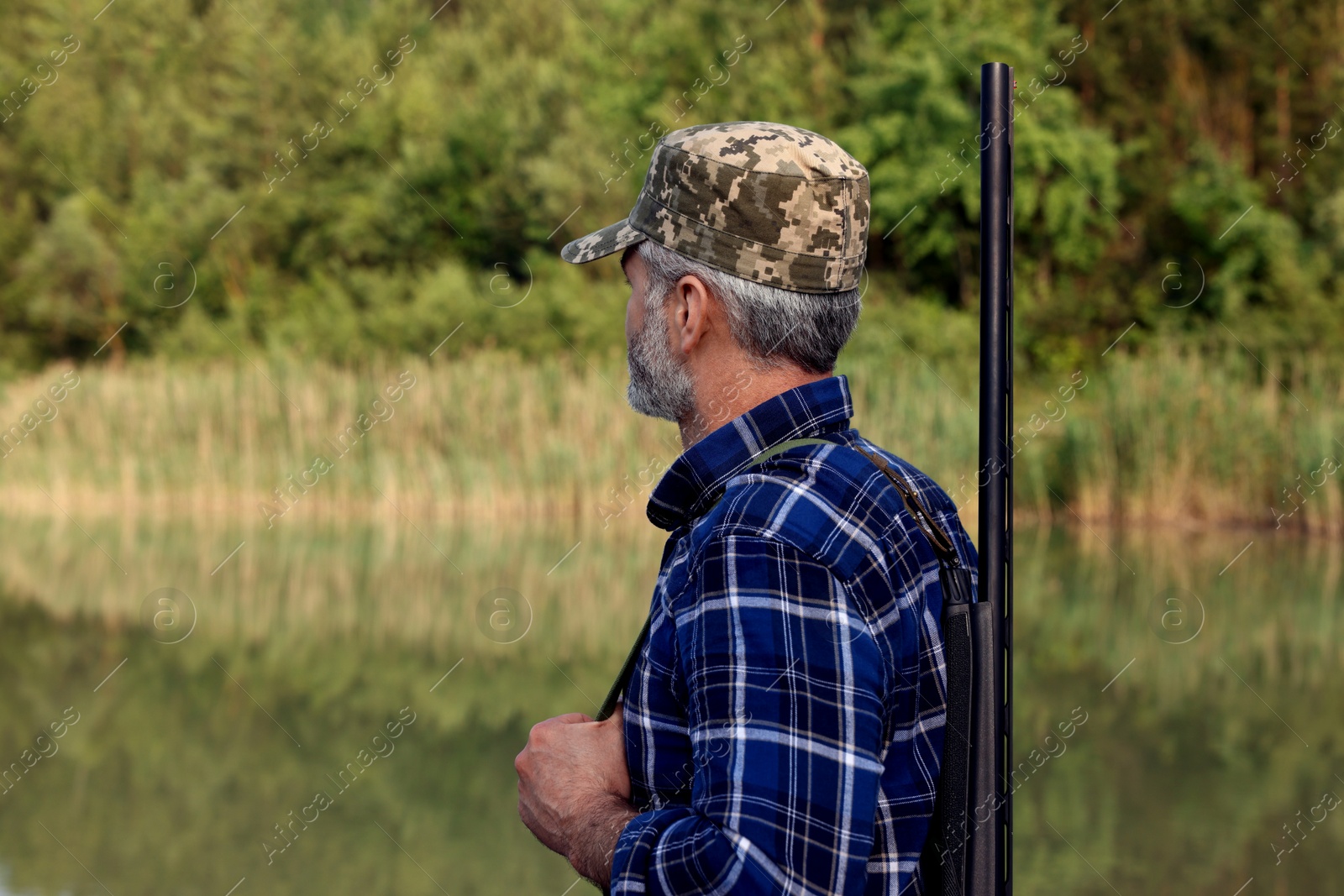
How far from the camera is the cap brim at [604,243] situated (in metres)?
1.54

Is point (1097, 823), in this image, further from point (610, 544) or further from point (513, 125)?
point (513, 125)

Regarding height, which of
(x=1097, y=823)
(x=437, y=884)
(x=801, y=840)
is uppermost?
(x=801, y=840)

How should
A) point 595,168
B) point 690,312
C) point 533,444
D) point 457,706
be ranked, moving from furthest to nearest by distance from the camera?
point 595,168 < point 533,444 < point 457,706 < point 690,312

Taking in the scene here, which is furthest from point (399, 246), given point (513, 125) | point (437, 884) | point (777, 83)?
point (437, 884)

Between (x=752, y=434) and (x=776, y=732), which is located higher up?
(x=752, y=434)

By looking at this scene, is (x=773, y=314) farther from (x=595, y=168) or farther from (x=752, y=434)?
(x=595, y=168)

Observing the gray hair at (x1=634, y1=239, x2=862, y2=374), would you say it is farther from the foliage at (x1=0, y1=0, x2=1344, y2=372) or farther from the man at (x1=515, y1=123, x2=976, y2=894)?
the foliage at (x1=0, y1=0, x2=1344, y2=372)

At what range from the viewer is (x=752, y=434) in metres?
1.46

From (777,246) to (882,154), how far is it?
18.6 metres

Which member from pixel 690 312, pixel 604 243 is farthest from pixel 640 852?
pixel 604 243

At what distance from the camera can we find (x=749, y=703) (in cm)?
125

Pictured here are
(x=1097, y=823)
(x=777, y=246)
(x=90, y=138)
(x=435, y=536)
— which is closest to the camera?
(x=777, y=246)

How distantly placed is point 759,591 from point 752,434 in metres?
0.24

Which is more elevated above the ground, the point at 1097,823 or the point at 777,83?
the point at 777,83
